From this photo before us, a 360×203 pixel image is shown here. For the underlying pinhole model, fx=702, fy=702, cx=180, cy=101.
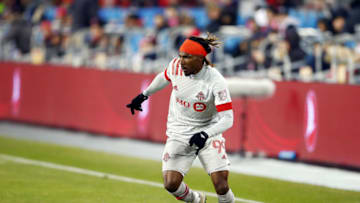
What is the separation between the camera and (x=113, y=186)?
10664 mm

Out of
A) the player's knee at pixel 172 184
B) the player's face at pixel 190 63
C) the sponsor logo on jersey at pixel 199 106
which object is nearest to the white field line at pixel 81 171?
the player's knee at pixel 172 184

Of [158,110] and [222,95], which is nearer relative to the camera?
[222,95]

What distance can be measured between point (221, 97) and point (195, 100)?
35cm

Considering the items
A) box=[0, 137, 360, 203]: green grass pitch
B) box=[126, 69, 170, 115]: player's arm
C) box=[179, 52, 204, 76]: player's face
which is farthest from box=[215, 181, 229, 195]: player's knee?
box=[0, 137, 360, 203]: green grass pitch

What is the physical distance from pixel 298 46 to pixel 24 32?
381 inches

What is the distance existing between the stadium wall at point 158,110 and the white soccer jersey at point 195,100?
553cm

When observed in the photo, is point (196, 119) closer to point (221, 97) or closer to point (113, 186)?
point (221, 97)

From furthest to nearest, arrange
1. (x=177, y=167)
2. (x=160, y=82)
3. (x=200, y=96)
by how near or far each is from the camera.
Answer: (x=160, y=82) → (x=177, y=167) → (x=200, y=96)

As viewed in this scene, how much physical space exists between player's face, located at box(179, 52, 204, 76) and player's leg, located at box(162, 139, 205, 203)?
0.87 metres

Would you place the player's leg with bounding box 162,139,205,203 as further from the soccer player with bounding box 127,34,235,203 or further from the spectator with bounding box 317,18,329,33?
the spectator with bounding box 317,18,329,33

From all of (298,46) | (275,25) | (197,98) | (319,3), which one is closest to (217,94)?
(197,98)

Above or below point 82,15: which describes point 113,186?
below

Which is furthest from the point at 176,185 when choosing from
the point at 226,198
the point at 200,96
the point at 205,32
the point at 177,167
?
the point at 205,32

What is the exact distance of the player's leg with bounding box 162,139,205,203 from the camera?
7945 mm
